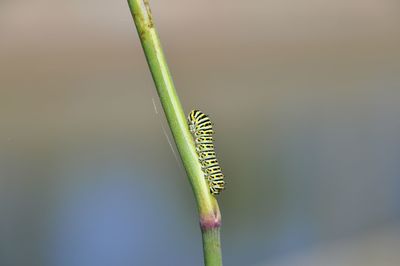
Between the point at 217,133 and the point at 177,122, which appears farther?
the point at 217,133

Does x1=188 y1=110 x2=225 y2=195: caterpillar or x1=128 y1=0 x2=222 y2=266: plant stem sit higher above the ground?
x1=128 y1=0 x2=222 y2=266: plant stem

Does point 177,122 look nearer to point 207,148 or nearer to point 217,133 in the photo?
point 207,148

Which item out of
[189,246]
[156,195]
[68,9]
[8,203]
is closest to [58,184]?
[8,203]

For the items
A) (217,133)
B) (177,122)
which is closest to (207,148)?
(177,122)

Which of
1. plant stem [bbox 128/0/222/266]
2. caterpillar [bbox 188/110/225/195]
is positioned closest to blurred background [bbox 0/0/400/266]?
caterpillar [bbox 188/110/225/195]

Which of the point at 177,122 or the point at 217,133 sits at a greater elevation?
the point at 177,122

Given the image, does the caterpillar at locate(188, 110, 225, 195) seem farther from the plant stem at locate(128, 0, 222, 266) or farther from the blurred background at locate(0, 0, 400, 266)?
the blurred background at locate(0, 0, 400, 266)
